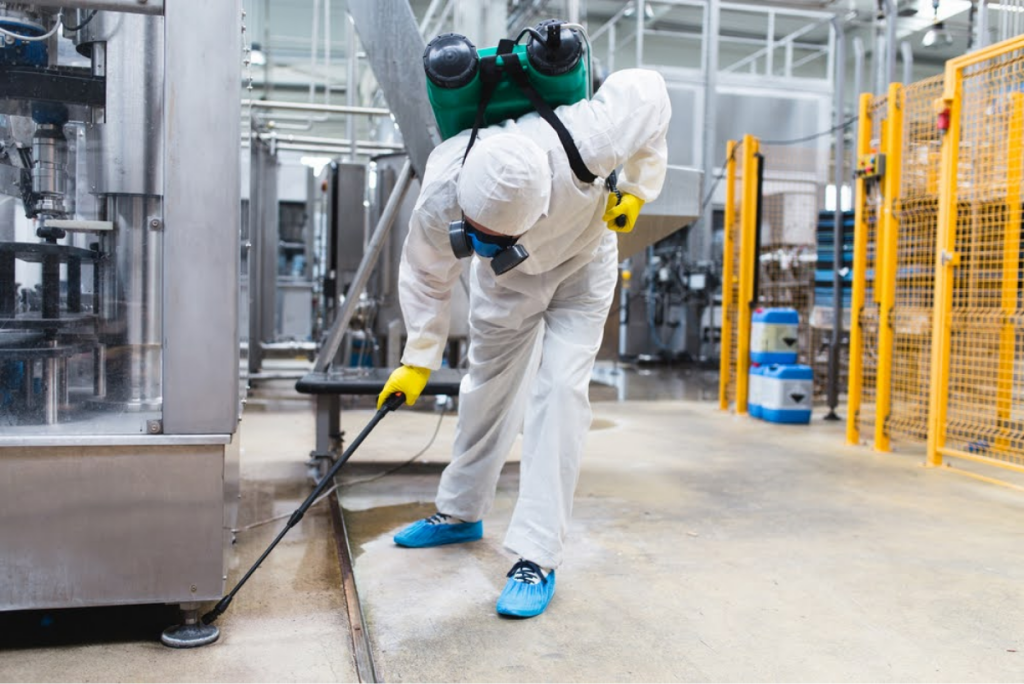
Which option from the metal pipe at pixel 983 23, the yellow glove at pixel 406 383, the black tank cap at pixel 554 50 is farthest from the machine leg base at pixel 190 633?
the metal pipe at pixel 983 23

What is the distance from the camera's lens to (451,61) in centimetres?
175

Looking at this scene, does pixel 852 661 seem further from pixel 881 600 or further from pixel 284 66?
pixel 284 66

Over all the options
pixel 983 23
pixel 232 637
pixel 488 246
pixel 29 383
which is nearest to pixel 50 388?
pixel 29 383

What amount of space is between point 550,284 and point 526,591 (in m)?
0.73

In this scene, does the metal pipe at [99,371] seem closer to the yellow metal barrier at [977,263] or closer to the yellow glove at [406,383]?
the yellow glove at [406,383]

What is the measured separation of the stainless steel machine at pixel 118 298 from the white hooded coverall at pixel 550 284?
467 millimetres

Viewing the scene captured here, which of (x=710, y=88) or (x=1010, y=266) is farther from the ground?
(x=710, y=88)

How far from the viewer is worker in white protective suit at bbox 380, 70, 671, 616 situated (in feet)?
5.44

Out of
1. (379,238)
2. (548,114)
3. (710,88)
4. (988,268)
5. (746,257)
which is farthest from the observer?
(710,88)

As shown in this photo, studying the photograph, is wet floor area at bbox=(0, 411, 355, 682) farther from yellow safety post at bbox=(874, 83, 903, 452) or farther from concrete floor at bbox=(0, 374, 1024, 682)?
yellow safety post at bbox=(874, 83, 903, 452)

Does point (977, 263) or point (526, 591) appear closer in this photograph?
point (526, 591)

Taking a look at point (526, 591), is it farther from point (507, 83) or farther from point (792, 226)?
point (792, 226)

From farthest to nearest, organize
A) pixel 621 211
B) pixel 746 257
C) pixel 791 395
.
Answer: pixel 746 257
pixel 791 395
pixel 621 211

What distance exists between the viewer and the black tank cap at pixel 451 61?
1747 mm
